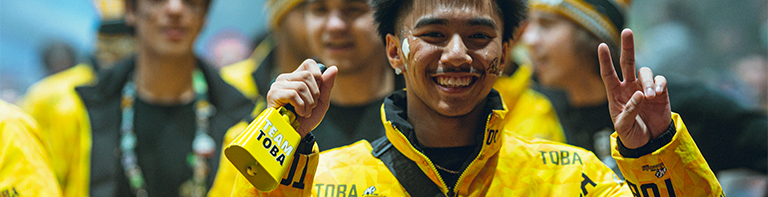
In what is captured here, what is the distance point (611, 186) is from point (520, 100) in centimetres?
236

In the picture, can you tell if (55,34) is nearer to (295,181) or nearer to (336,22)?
(336,22)

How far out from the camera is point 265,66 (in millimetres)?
5547

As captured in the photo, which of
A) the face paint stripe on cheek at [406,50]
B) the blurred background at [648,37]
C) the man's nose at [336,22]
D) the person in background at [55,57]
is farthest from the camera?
the person in background at [55,57]

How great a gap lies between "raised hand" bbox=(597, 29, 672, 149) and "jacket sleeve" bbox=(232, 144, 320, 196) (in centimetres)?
92

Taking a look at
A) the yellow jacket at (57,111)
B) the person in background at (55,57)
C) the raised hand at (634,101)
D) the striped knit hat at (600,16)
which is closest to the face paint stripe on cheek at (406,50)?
the raised hand at (634,101)

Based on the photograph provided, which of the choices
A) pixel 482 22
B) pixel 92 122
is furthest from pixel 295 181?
pixel 92 122

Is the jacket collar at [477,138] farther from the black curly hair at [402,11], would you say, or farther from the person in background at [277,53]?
the person in background at [277,53]

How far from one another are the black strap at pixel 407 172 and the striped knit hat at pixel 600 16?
2603mm

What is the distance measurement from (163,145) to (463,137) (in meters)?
2.58

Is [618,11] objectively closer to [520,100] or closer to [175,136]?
[520,100]

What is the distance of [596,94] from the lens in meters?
4.41

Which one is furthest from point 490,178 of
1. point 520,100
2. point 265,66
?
point 265,66

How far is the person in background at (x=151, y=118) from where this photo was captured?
384 centimetres

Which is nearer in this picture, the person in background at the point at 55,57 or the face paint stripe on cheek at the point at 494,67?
the face paint stripe on cheek at the point at 494,67
